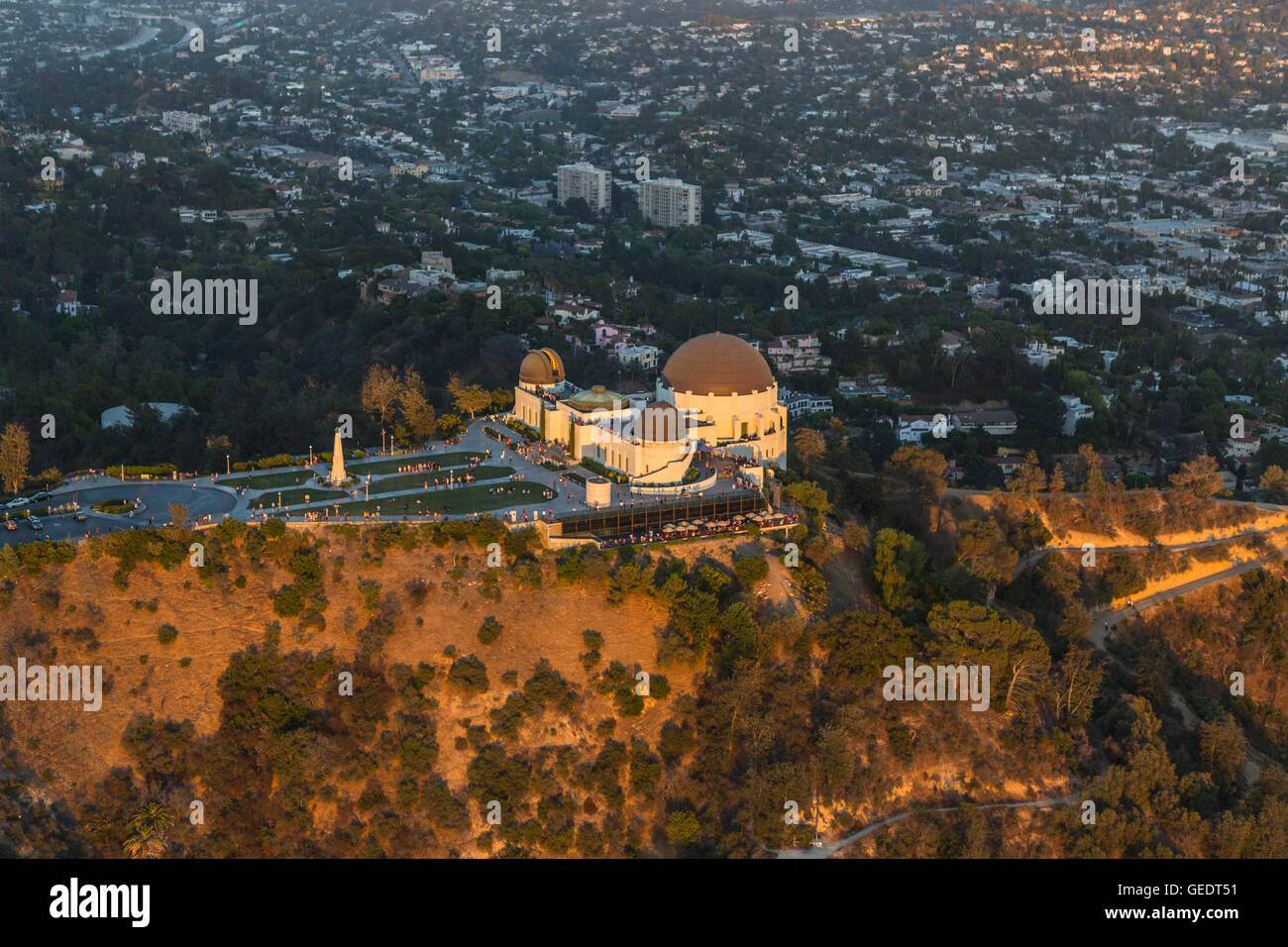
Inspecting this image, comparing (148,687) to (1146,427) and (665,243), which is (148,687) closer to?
(1146,427)

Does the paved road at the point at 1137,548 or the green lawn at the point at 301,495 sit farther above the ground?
the green lawn at the point at 301,495

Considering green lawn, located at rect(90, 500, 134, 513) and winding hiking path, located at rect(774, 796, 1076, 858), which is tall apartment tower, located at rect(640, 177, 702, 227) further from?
winding hiking path, located at rect(774, 796, 1076, 858)

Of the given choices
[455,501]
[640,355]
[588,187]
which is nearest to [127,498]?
[455,501]

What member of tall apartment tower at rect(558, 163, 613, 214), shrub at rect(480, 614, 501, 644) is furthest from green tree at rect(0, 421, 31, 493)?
tall apartment tower at rect(558, 163, 613, 214)

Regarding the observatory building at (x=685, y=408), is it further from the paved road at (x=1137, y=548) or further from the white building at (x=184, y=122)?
the white building at (x=184, y=122)

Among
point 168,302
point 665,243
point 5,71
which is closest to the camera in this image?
point 168,302

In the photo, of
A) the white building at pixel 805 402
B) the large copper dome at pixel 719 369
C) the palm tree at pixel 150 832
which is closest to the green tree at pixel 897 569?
the large copper dome at pixel 719 369

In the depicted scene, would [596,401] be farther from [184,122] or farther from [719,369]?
[184,122]

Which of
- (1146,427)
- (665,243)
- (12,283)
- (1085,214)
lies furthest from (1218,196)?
(12,283)
